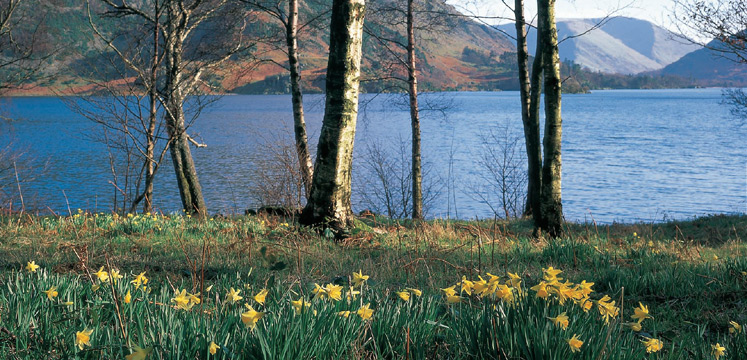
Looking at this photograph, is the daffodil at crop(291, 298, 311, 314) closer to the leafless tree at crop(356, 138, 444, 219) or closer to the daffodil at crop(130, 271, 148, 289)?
the daffodil at crop(130, 271, 148, 289)

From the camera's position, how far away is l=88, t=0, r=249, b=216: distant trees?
10.7m

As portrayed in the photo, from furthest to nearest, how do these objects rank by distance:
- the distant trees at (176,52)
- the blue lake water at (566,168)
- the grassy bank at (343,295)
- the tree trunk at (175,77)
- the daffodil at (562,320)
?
the blue lake water at (566,168), the tree trunk at (175,77), the distant trees at (176,52), the grassy bank at (343,295), the daffodil at (562,320)

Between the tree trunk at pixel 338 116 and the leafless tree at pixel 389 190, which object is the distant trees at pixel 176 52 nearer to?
the tree trunk at pixel 338 116

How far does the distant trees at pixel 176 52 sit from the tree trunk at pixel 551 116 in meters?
6.66

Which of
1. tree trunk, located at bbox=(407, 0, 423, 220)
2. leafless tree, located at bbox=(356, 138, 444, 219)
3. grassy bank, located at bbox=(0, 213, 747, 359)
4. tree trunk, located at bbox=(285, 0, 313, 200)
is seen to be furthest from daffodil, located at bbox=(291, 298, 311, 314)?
leafless tree, located at bbox=(356, 138, 444, 219)

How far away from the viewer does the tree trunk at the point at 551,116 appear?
8258mm

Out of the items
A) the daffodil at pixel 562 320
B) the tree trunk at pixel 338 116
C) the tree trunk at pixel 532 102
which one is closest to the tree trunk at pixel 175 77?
the tree trunk at pixel 338 116

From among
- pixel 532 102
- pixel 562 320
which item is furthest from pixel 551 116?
pixel 562 320

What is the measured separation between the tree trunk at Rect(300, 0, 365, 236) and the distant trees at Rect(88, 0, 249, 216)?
4.48 meters

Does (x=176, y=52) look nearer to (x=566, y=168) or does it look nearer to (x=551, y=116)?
(x=551, y=116)

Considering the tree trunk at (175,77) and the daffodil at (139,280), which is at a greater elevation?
the tree trunk at (175,77)

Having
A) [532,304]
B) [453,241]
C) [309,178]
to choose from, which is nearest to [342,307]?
[532,304]

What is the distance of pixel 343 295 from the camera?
2.71 m

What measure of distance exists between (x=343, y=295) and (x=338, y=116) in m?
4.87
